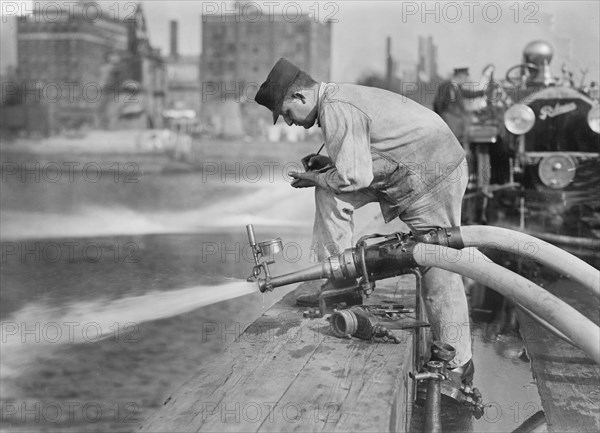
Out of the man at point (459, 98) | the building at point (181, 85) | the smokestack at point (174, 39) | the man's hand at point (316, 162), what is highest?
the smokestack at point (174, 39)

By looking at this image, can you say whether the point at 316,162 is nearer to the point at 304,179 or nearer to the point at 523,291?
the point at 304,179

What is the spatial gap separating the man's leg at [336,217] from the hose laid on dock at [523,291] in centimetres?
47

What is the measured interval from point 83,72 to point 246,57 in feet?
35.9

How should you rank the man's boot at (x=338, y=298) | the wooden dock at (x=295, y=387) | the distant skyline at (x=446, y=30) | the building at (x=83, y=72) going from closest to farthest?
the wooden dock at (x=295, y=387) → the man's boot at (x=338, y=298) → the distant skyline at (x=446, y=30) → the building at (x=83, y=72)

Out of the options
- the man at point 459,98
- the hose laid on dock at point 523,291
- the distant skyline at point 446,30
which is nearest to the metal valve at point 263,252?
the hose laid on dock at point 523,291

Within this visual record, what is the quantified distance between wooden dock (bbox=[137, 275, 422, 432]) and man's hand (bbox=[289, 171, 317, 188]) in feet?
2.17

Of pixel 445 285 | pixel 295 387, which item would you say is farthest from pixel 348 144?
pixel 295 387

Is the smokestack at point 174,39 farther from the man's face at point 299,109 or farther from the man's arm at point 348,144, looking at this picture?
the man's arm at point 348,144

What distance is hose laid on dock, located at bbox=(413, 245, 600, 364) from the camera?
2348 mm

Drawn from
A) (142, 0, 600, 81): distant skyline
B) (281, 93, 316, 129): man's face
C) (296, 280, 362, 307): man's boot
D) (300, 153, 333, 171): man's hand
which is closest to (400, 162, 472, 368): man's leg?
(296, 280, 362, 307): man's boot

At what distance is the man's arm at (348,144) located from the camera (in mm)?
2689

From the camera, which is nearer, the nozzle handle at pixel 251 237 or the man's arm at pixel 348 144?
the man's arm at pixel 348 144

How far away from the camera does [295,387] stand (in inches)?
84.4

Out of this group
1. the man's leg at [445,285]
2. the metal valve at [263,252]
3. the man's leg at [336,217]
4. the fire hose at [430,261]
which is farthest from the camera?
the man's leg at [336,217]
